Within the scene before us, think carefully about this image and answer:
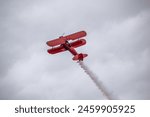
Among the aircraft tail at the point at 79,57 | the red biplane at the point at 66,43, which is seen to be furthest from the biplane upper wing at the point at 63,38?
the aircraft tail at the point at 79,57

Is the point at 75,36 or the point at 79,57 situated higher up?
the point at 75,36

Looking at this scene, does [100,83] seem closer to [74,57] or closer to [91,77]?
[91,77]

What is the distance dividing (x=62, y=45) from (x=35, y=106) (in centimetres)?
3220

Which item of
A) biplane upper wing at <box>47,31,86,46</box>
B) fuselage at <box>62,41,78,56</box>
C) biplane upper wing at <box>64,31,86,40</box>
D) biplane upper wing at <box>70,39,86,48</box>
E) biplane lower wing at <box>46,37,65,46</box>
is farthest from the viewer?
biplane upper wing at <box>64,31,86,40</box>

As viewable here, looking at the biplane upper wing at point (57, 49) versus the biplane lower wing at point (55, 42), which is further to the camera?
the biplane lower wing at point (55, 42)

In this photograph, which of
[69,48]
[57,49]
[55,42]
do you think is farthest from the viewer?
[55,42]

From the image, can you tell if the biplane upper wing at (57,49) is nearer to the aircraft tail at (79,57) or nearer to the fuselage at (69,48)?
the fuselage at (69,48)

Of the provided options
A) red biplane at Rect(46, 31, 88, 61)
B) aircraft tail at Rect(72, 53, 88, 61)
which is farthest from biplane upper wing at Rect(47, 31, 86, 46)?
aircraft tail at Rect(72, 53, 88, 61)

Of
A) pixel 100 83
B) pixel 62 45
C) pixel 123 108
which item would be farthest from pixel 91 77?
pixel 123 108

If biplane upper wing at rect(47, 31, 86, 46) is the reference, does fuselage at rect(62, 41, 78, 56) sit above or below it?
below

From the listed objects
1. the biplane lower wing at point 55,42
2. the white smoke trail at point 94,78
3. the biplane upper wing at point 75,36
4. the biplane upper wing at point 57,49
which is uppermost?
the biplane upper wing at point 75,36

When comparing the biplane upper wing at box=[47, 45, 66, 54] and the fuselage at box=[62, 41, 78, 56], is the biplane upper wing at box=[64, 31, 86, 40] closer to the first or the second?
the fuselage at box=[62, 41, 78, 56]

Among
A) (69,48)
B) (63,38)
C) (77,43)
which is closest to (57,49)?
(69,48)

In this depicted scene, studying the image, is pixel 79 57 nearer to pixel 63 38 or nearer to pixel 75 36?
pixel 63 38
